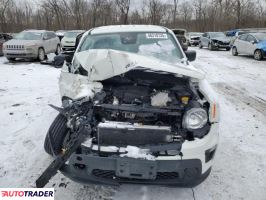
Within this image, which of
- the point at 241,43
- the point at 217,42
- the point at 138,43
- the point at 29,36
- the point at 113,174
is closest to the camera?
the point at 113,174

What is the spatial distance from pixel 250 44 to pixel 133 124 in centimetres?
1582

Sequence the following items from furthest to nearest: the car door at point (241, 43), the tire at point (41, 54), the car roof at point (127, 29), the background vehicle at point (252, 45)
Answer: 1. the car door at point (241, 43)
2. the background vehicle at point (252, 45)
3. the tire at point (41, 54)
4. the car roof at point (127, 29)

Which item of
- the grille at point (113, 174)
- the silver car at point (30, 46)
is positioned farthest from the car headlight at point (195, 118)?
the silver car at point (30, 46)

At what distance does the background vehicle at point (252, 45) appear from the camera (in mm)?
15775

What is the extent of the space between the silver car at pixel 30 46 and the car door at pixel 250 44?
1163 cm

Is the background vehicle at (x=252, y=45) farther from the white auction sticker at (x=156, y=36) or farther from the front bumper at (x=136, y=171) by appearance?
the front bumper at (x=136, y=171)

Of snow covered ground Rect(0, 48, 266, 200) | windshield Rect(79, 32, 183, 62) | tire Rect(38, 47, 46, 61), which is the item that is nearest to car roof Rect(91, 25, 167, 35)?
windshield Rect(79, 32, 183, 62)

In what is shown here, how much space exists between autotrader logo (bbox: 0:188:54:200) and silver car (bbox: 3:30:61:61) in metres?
12.6

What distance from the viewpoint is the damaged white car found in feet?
8.95

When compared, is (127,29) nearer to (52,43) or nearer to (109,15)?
(52,43)

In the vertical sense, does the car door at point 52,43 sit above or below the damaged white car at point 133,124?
above

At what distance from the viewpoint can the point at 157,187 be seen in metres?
3.36

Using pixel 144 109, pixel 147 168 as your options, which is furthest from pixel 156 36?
pixel 147 168

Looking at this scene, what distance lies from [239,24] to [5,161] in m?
46.3
